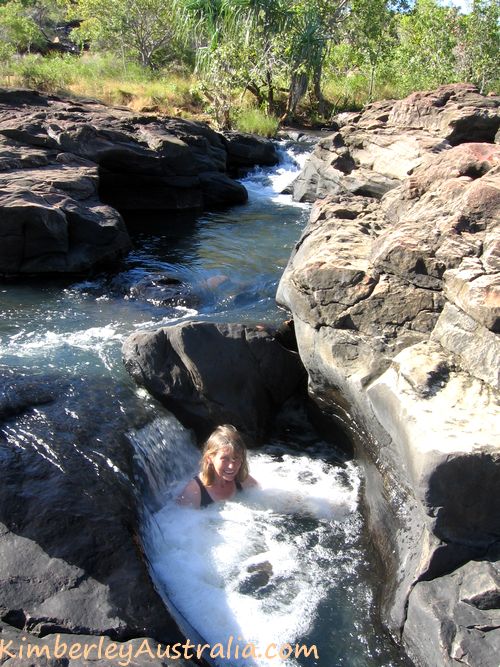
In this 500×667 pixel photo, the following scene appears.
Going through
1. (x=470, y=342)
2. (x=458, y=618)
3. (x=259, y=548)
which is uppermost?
(x=470, y=342)

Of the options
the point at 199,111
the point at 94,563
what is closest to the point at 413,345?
the point at 94,563

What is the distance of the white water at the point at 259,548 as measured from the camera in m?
3.36

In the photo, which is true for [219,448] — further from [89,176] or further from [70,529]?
[89,176]

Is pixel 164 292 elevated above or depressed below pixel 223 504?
above

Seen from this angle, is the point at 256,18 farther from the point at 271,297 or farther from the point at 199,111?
the point at 271,297

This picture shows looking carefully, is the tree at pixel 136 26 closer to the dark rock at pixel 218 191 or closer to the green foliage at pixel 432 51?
the green foliage at pixel 432 51

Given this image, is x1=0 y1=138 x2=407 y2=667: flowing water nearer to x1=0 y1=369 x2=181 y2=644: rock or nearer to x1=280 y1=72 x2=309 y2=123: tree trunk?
x1=0 y1=369 x2=181 y2=644: rock

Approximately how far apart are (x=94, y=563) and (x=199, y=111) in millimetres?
19051

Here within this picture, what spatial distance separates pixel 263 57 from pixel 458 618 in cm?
1777

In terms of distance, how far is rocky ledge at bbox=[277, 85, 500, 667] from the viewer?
302 centimetres

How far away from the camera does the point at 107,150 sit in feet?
34.3

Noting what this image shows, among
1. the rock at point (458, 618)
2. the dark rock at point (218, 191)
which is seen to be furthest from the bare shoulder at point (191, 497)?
the dark rock at point (218, 191)

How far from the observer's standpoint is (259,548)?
Answer: 3.85 metres

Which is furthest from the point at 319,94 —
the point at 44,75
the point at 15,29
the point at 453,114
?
the point at 453,114
